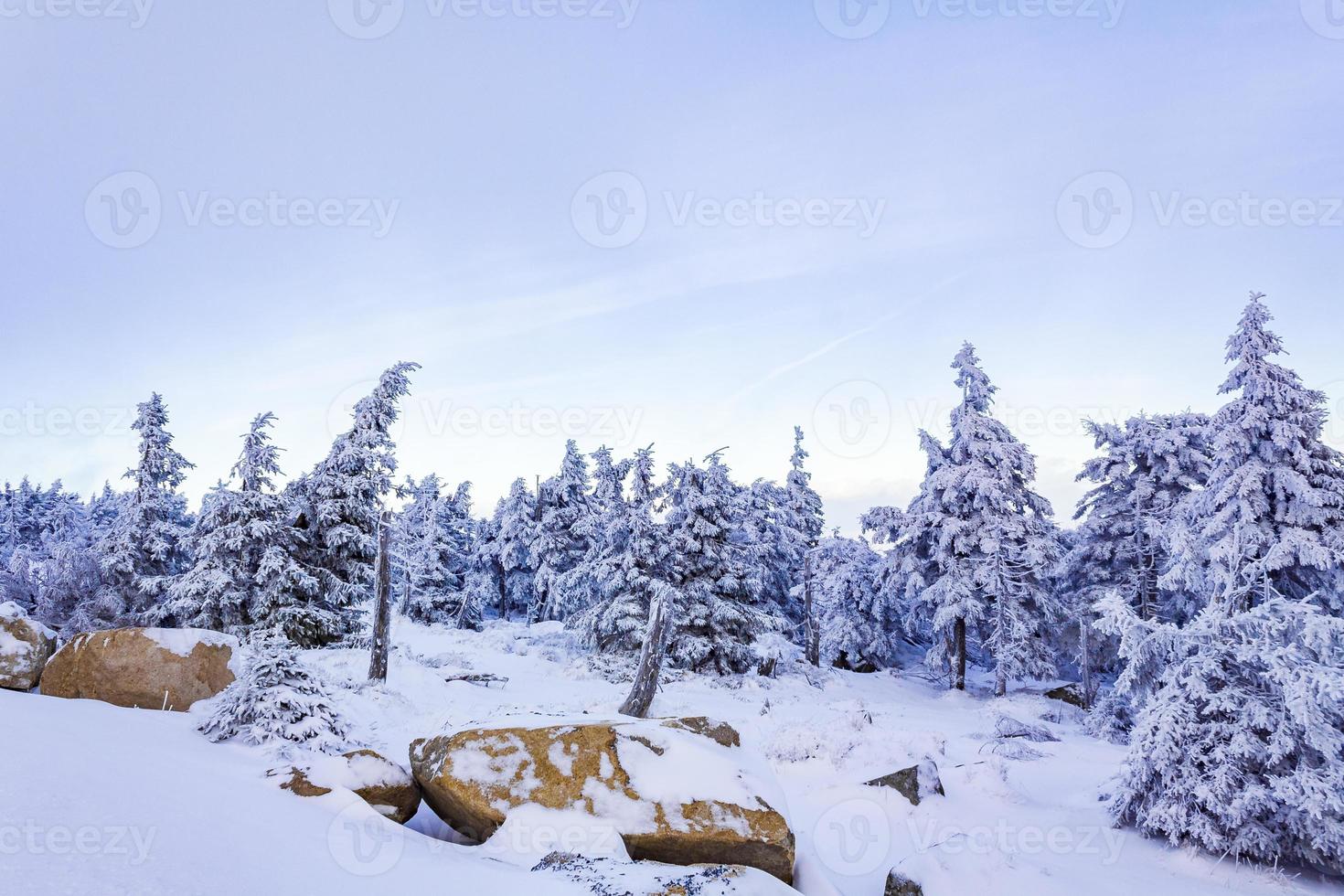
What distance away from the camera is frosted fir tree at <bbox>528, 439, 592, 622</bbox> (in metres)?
34.8

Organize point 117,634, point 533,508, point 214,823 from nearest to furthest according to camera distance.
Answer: point 214,823 → point 117,634 → point 533,508

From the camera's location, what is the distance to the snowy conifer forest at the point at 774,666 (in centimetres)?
662

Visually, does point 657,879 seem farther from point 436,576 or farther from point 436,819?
point 436,576

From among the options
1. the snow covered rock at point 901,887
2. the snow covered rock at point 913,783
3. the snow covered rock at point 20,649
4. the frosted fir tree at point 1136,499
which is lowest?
the snow covered rock at point 913,783

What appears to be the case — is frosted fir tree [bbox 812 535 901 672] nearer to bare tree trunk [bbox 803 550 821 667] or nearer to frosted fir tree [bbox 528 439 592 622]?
bare tree trunk [bbox 803 550 821 667]

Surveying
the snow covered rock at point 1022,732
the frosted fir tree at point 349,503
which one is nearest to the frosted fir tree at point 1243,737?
the snow covered rock at point 1022,732

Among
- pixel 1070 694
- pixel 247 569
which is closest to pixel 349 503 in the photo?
pixel 247 569

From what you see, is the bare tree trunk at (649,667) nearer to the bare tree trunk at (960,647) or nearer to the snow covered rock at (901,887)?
the snow covered rock at (901,887)

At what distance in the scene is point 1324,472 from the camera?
15.8 meters

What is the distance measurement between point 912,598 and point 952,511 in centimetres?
408

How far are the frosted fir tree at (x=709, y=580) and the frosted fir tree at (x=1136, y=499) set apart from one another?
12.3 metres

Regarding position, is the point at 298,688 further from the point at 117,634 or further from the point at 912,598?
the point at 912,598

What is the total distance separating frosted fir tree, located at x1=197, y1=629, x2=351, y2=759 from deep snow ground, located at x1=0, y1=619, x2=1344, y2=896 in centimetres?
30

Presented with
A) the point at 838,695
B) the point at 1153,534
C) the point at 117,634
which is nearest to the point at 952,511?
the point at 1153,534
